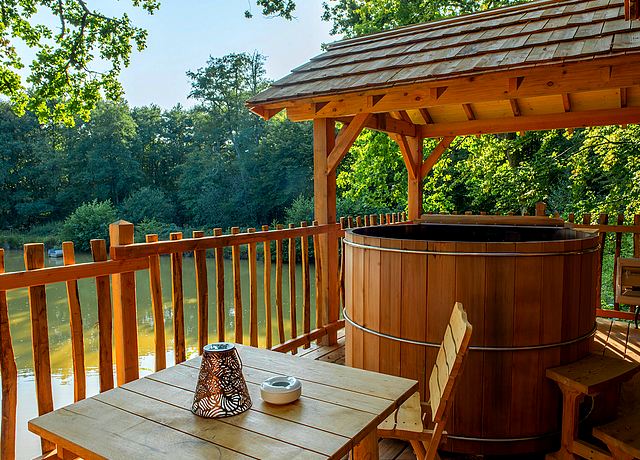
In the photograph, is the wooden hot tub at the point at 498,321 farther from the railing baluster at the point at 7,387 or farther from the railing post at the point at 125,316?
the railing baluster at the point at 7,387

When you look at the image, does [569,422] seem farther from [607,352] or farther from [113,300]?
[113,300]

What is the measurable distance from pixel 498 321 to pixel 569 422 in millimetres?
723

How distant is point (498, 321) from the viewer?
263 cm

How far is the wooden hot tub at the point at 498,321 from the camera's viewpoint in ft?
8.55

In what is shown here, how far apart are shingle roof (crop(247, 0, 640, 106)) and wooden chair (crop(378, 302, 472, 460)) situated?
2576 mm

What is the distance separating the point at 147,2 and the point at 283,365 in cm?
1246

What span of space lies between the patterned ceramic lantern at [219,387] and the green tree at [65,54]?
1029cm

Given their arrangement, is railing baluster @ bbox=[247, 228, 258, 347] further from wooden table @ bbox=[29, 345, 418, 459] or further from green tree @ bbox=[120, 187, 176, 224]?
green tree @ bbox=[120, 187, 176, 224]

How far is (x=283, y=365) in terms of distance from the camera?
1.91m

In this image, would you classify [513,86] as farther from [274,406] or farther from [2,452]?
[2,452]

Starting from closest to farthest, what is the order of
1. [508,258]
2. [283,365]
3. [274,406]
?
[274,406] → [283,365] → [508,258]

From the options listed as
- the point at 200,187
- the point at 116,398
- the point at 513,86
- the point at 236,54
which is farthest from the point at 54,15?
the point at 236,54

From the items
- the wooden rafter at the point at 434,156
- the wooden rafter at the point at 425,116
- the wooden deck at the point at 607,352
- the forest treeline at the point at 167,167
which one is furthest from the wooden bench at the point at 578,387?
the forest treeline at the point at 167,167

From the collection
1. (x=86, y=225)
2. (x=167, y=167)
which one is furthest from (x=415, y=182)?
(x=167, y=167)
